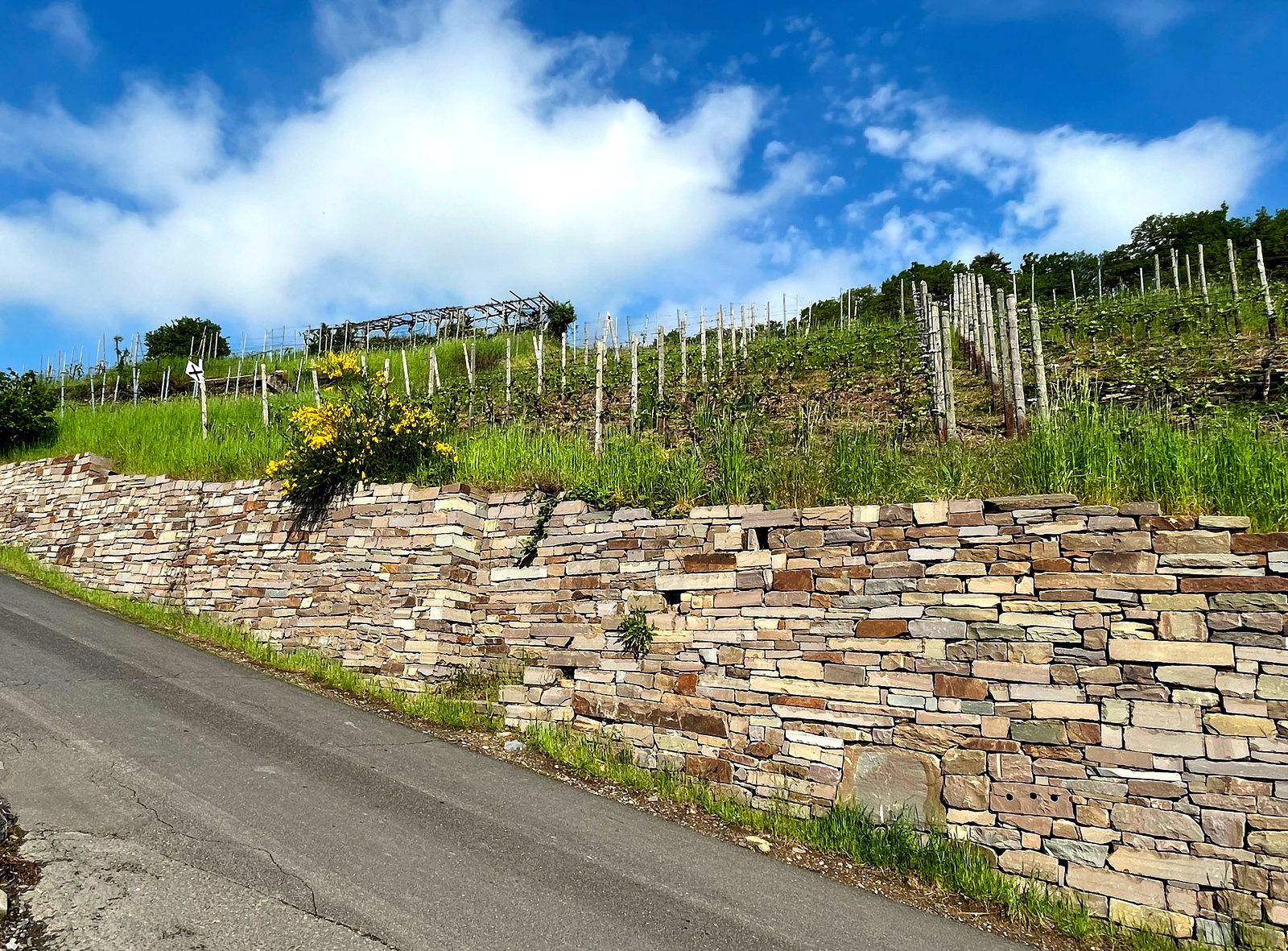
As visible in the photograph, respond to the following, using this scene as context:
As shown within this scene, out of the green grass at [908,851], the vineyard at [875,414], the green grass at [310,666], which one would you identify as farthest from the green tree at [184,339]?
the green grass at [908,851]

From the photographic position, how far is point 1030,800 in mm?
5637

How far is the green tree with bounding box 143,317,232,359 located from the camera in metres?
38.6

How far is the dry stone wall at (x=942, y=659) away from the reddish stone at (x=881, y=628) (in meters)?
0.02

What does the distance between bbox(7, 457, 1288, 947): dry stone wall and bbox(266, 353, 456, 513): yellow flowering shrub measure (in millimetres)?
1523

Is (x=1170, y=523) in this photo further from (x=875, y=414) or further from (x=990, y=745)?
(x=875, y=414)

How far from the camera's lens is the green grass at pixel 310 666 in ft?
28.0

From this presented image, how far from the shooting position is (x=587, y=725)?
776 centimetres

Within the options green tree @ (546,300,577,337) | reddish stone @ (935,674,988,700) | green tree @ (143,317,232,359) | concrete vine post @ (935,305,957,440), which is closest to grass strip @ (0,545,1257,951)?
reddish stone @ (935,674,988,700)

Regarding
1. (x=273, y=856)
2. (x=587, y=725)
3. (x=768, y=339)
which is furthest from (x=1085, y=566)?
(x=768, y=339)

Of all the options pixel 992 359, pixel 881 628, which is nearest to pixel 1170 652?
pixel 881 628

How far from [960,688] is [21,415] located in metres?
22.2

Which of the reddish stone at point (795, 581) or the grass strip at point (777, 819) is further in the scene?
the reddish stone at point (795, 581)

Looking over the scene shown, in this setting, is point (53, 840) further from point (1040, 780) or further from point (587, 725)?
point (1040, 780)

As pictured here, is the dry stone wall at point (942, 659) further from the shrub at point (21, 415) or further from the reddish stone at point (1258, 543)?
the shrub at point (21, 415)
